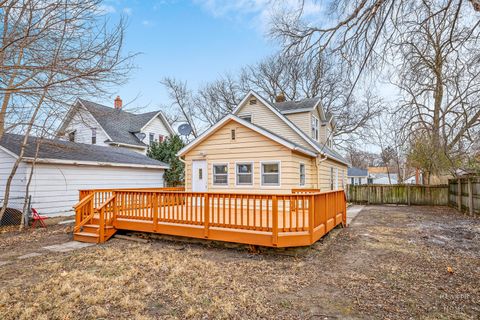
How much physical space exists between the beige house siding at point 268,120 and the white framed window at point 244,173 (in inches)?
125

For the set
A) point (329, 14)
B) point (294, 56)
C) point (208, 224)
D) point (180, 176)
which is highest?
point (329, 14)

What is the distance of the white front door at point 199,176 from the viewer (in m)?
11.0

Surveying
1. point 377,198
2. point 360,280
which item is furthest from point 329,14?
point 377,198

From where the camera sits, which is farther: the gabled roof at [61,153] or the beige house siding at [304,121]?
the beige house siding at [304,121]

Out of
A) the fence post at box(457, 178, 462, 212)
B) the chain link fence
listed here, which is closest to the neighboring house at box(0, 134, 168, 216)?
the chain link fence

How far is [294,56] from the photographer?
5.03 metres

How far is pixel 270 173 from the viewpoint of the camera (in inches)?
391

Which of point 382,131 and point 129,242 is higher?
point 382,131

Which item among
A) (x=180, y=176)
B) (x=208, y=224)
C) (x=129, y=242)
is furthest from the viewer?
(x=180, y=176)

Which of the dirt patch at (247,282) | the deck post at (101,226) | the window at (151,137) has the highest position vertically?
the window at (151,137)

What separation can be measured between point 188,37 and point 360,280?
33.3ft

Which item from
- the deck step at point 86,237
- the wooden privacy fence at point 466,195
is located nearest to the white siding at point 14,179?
the deck step at point 86,237

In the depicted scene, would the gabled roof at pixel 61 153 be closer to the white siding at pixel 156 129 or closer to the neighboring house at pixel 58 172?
the neighboring house at pixel 58 172

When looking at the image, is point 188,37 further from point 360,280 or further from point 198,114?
point 198,114
